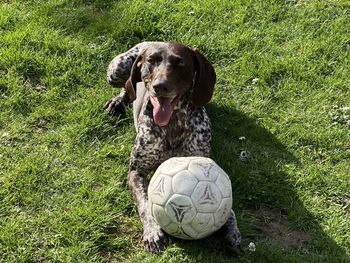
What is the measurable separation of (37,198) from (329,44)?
3.45 m

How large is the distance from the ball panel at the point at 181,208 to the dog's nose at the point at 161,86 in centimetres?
76

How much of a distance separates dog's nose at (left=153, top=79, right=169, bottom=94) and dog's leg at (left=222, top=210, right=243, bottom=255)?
971 millimetres

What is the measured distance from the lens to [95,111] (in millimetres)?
5340

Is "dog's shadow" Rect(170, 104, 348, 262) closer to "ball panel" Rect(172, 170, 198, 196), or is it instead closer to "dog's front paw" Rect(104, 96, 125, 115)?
"ball panel" Rect(172, 170, 198, 196)

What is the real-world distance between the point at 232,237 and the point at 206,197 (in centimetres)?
41

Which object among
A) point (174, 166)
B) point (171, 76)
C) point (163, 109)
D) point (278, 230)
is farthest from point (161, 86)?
point (278, 230)

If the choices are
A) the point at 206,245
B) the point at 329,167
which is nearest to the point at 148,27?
the point at 329,167

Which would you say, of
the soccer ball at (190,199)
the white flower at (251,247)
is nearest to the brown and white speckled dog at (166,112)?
the white flower at (251,247)

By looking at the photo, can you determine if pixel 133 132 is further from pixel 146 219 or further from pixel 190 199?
pixel 190 199

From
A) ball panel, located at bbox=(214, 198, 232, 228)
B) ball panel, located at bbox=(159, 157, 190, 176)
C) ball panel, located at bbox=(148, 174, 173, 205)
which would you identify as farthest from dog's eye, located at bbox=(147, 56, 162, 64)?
ball panel, located at bbox=(214, 198, 232, 228)

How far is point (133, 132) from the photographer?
5.13 meters

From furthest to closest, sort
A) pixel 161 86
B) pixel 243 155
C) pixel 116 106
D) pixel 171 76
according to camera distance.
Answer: pixel 116 106
pixel 243 155
pixel 171 76
pixel 161 86

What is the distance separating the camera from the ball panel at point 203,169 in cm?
373

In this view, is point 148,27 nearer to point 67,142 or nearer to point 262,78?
point 262,78
